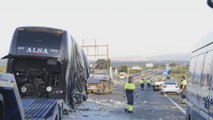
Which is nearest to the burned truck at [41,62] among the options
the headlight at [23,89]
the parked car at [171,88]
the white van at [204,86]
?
the headlight at [23,89]

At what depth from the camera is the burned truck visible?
17172 mm

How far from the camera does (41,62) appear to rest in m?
17.6

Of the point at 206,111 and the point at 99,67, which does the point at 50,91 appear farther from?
the point at 99,67

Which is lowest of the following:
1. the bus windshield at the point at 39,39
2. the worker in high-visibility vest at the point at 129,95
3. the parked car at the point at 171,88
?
the worker in high-visibility vest at the point at 129,95

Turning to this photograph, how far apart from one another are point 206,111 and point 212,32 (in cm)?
139

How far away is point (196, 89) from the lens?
970 cm

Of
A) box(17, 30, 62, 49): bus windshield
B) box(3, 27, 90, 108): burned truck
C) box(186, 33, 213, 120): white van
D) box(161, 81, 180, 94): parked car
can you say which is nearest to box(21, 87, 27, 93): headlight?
box(3, 27, 90, 108): burned truck

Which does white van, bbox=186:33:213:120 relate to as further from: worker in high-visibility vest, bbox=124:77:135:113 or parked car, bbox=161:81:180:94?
parked car, bbox=161:81:180:94

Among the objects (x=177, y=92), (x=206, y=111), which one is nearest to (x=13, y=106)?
(x=206, y=111)

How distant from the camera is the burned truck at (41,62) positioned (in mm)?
17172

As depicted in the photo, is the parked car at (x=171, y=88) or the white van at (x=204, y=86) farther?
the parked car at (x=171, y=88)

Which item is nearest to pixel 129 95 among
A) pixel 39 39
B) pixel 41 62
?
pixel 41 62

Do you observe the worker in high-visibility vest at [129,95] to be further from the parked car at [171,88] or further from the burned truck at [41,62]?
the parked car at [171,88]

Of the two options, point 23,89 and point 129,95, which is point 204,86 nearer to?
point 23,89
